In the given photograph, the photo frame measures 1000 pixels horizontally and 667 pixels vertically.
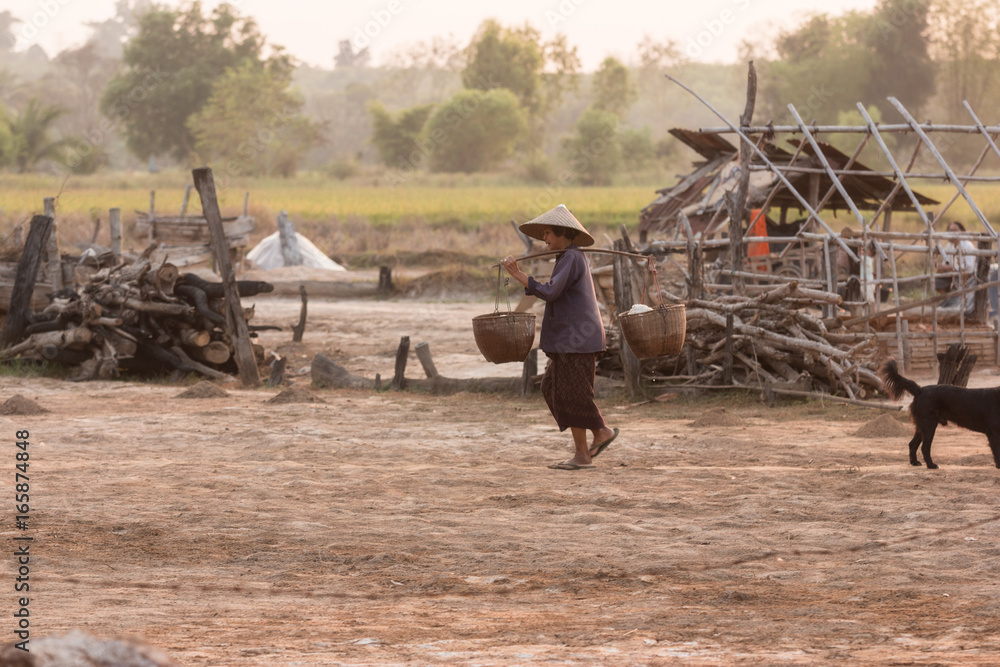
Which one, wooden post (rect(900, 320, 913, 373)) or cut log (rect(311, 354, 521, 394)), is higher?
wooden post (rect(900, 320, 913, 373))

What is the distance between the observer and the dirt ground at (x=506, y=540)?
3.76 m

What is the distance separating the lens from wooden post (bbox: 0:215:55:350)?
12625 mm

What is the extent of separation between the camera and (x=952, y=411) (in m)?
6.93

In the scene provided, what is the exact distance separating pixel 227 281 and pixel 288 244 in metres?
15.1

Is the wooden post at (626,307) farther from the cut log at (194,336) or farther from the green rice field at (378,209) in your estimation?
the green rice field at (378,209)

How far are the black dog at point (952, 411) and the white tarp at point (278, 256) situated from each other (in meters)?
20.5

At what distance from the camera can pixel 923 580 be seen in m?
4.54

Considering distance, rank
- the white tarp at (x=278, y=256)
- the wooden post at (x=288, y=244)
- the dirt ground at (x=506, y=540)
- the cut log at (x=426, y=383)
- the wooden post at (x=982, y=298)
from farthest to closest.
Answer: the white tarp at (x=278, y=256) → the wooden post at (x=288, y=244) → the wooden post at (x=982, y=298) → the cut log at (x=426, y=383) → the dirt ground at (x=506, y=540)

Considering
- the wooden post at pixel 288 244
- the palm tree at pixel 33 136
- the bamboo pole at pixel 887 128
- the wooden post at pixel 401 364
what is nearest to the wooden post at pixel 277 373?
the wooden post at pixel 401 364

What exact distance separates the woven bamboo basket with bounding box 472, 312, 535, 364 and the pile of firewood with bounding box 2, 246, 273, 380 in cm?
564

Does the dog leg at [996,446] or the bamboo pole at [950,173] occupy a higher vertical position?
the bamboo pole at [950,173]

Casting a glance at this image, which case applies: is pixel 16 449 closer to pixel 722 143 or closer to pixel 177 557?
pixel 177 557

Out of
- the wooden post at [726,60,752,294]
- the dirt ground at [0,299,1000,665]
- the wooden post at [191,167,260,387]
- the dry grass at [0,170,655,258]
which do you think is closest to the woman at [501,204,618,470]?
the dirt ground at [0,299,1000,665]

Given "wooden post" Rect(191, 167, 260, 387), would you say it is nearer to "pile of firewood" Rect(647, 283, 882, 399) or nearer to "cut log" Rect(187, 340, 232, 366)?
"cut log" Rect(187, 340, 232, 366)
